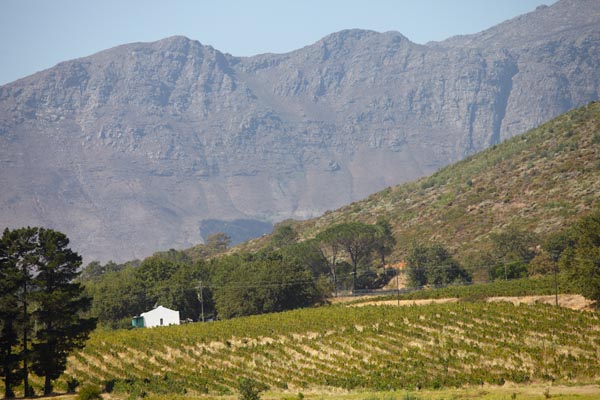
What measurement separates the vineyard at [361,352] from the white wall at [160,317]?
20691mm

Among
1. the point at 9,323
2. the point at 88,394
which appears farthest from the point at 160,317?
the point at 88,394

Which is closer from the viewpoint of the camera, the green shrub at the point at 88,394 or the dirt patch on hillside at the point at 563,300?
the green shrub at the point at 88,394

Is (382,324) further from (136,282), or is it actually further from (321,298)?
(136,282)

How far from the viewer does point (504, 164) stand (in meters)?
196

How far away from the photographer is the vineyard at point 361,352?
237ft

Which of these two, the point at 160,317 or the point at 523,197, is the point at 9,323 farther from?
the point at 523,197

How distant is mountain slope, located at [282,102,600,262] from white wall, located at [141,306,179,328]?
49.6m

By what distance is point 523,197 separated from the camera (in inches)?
6703

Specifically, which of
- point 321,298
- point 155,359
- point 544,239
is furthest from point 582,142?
point 155,359

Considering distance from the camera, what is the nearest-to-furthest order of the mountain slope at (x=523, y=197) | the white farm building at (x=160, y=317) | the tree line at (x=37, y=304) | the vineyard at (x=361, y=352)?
the vineyard at (x=361, y=352) < the tree line at (x=37, y=304) < the white farm building at (x=160, y=317) < the mountain slope at (x=523, y=197)

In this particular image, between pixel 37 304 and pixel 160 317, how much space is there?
162ft

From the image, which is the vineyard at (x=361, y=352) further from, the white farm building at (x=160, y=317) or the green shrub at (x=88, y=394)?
the white farm building at (x=160, y=317)

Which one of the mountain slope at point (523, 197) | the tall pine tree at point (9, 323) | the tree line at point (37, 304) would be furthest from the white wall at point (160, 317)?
the mountain slope at point (523, 197)

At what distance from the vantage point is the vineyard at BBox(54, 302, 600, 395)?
237ft
